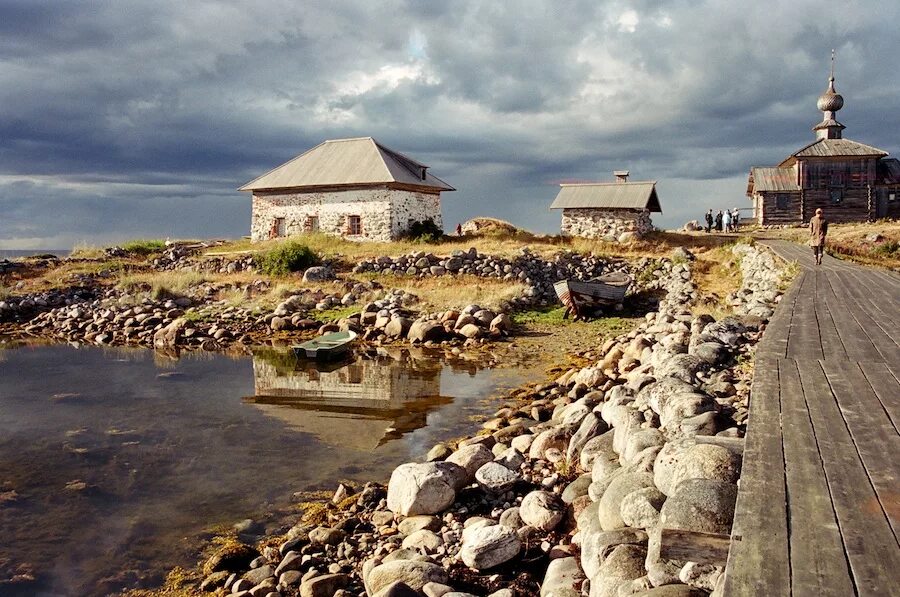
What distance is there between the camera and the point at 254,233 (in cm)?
3844

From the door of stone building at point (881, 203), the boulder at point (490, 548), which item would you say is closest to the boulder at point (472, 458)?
the boulder at point (490, 548)

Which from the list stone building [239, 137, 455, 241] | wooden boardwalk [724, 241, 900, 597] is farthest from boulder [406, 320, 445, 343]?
stone building [239, 137, 455, 241]

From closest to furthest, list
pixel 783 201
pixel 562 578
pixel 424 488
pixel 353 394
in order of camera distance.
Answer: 1. pixel 562 578
2. pixel 424 488
3. pixel 353 394
4. pixel 783 201

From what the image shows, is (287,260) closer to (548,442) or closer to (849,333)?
(548,442)

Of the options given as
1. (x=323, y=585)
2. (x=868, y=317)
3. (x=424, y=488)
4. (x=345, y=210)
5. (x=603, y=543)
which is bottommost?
(x=323, y=585)

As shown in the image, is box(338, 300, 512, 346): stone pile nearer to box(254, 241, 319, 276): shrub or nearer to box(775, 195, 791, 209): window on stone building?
box(254, 241, 319, 276): shrub

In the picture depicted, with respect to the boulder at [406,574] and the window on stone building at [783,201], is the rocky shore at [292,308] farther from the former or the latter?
the window on stone building at [783,201]

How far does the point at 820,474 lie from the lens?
4.16 m


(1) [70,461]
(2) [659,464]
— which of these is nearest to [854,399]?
(2) [659,464]

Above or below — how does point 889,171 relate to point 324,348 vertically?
above

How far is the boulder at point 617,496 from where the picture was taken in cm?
547

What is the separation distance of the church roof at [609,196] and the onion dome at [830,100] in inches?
700

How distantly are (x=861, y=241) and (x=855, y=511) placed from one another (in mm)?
33176

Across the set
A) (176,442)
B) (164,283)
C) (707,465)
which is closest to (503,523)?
(707,465)
